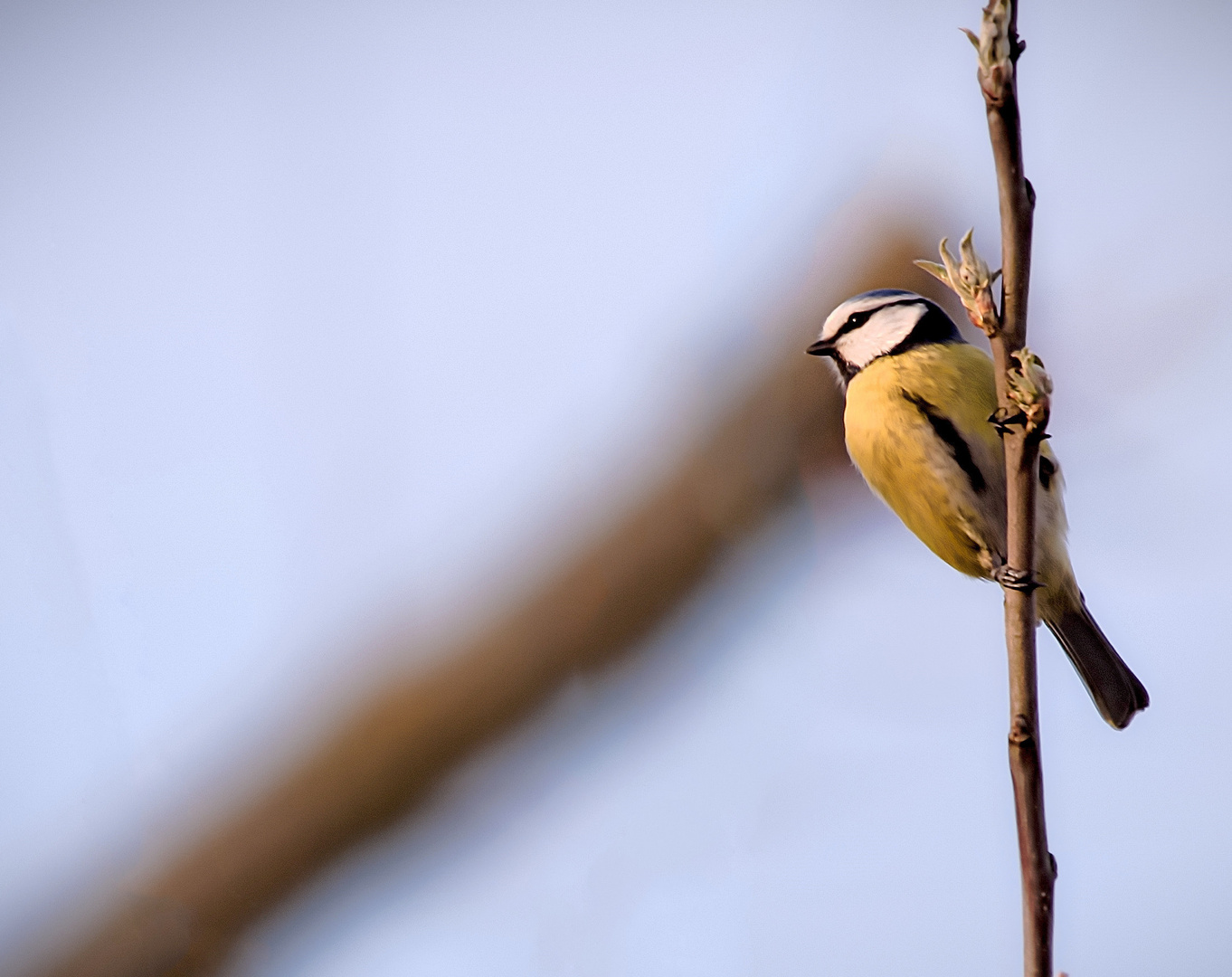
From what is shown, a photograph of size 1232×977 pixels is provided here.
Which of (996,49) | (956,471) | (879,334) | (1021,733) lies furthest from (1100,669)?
(996,49)

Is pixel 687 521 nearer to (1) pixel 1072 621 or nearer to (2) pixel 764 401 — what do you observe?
(2) pixel 764 401

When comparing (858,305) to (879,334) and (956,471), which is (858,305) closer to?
(879,334)

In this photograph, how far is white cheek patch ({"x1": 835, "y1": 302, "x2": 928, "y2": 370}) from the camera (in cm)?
117

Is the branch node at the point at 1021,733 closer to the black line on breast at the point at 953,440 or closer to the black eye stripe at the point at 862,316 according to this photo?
the black line on breast at the point at 953,440

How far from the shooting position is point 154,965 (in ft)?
3.73

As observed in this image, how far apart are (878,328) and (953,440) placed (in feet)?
0.83

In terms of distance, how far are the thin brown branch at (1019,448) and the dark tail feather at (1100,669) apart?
0.62m

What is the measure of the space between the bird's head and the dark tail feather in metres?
0.34

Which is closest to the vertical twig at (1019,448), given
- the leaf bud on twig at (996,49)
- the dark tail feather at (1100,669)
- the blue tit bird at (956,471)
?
the leaf bud on twig at (996,49)

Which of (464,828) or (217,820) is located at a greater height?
(217,820)

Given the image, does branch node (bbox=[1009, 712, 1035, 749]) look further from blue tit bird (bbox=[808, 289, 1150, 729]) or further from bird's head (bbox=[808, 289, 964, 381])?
bird's head (bbox=[808, 289, 964, 381])

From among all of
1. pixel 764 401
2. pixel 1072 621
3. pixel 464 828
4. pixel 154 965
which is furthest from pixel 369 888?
pixel 1072 621

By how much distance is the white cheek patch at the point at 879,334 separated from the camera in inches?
46.3

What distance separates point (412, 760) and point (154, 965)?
1.16ft
